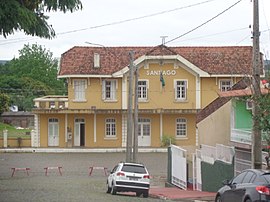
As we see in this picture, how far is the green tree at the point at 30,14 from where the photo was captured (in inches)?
583

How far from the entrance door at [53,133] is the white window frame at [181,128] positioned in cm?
1218

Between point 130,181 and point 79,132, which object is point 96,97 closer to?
point 79,132

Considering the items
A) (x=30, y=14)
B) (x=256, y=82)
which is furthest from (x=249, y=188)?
(x=30, y=14)

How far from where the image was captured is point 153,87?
69.1 m

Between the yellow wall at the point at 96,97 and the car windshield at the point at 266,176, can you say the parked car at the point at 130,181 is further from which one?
the yellow wall at the point at 96,97

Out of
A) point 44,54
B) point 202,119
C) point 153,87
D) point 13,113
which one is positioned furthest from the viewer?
point 44,54

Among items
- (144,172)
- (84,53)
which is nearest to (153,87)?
(84,53)

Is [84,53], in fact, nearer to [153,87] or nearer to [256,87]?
[153,87]

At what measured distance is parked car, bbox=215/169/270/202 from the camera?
16906 millimetres

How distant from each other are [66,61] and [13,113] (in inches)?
1961

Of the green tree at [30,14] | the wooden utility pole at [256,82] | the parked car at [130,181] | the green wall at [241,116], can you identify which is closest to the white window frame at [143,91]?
the green wall at [241,116]

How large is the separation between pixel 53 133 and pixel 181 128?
13.0 metres

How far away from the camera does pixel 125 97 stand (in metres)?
69.6

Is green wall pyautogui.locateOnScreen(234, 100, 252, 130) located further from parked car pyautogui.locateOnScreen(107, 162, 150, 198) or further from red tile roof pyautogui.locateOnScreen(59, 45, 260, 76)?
red tile roof pyautogui.locateOnScreen(59, 45, 260, 76)
